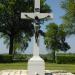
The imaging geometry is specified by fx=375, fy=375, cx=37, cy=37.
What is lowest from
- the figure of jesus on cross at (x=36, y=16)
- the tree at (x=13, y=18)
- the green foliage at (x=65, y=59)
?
the green foliage at (x=65, y=59)

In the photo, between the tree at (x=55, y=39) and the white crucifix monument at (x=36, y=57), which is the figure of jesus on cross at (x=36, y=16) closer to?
the white crucifix monument at (x=36, y=57)

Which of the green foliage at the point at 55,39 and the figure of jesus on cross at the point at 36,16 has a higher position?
the figure of jesus on cross at the point at 36,16

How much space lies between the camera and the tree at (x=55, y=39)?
53.1 m

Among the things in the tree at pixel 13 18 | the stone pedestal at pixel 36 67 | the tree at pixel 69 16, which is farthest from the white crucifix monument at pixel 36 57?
the tree at pixel 13 18

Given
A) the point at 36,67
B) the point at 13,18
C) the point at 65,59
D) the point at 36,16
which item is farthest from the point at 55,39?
the point at 36,67

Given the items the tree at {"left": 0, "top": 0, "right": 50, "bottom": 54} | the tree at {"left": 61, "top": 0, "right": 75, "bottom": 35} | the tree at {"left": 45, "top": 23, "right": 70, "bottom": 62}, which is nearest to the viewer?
the tree at {"left": 61, "top": 0, "right": 75, "bottom": 35}

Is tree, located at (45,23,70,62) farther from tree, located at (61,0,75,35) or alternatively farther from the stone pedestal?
the stone pedestal

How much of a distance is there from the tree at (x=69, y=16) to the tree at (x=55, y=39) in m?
10.3

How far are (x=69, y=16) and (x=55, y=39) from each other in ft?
52.0

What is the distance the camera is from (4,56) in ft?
141

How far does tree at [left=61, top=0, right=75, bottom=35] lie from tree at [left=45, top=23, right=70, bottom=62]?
10.3 meters

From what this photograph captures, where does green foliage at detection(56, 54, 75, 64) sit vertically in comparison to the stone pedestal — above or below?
below

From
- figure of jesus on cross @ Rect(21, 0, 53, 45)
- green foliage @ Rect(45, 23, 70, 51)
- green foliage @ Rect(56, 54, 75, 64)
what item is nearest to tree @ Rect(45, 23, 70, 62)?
green foliage @ Rect(45, 23, 70, 51)

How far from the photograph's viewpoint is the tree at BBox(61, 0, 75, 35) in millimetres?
38312
